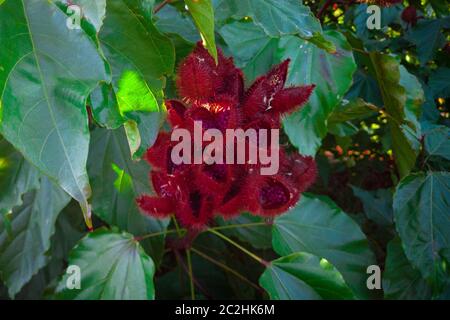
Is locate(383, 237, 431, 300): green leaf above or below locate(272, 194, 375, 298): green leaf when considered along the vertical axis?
below

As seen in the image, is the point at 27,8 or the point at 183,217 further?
the point at 183,217

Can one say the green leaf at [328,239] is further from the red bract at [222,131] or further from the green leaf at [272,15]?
the green leaf at [272,15]

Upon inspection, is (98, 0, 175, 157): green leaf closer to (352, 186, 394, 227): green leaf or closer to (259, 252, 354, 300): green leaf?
(259, 252, 354, 300): green leaf

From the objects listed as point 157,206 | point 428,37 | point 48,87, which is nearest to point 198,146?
point 157,206

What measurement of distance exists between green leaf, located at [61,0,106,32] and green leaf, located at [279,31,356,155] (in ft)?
1.34

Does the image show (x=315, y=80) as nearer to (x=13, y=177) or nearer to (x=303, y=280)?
(x=303, y=280)

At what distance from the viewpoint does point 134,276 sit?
0.85m

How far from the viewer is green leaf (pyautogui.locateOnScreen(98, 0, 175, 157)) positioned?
1.78ft

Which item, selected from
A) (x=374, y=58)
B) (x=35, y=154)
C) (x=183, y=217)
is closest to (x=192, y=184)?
(x=183, y=217)

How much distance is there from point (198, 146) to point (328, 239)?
A: 0.48 m

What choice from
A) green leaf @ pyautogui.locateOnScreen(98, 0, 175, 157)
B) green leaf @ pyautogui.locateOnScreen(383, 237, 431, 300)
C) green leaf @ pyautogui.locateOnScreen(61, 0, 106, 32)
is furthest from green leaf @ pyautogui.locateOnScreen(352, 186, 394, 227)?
green leaf @ pyautogui.locateOnScreen(61, 0, 106, 32)

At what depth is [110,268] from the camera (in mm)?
880
